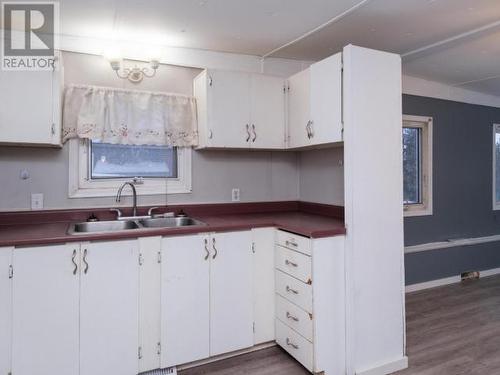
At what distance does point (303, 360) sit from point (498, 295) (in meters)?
2.68

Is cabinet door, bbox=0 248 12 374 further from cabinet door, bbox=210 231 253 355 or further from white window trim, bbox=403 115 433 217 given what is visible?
white window trim, bbox=403 115 433 217

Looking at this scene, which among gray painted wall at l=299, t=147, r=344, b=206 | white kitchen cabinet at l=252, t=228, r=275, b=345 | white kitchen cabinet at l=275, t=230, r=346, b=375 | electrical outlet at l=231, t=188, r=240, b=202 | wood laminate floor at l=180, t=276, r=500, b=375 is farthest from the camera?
electrical outlet at l=231, t=188, r=240, b=202

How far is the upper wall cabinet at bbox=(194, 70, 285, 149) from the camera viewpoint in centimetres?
273

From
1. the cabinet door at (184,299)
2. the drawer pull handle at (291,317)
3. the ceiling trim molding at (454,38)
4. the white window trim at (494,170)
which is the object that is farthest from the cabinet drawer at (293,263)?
the white window trim at (494,170)

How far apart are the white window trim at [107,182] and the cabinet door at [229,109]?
15.4 inches

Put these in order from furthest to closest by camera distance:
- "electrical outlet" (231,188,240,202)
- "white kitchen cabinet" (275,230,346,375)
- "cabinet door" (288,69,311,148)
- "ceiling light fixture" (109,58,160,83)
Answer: "electrical outlet" (231,188,240,202) < "ceiling light fixture" (109,58,160,83) < "cabinet door" (288,69,311,148) < "white kitchen cabinet" (275,230,346,375)

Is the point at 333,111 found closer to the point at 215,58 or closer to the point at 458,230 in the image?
the point at 215,58

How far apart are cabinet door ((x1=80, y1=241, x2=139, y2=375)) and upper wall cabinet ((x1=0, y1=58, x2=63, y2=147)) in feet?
2.75

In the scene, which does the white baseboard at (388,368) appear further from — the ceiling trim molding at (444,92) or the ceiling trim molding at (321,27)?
the ceiling trim molding at (444,92)

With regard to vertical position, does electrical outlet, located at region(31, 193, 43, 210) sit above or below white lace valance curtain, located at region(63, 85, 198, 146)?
below

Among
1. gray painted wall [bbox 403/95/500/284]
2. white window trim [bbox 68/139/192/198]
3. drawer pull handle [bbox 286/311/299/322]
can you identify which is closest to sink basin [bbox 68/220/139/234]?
white window trim [bbox 68/139/192/198]

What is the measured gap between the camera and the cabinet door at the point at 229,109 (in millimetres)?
2727

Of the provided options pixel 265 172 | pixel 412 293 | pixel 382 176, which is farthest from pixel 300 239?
pixel 412 293

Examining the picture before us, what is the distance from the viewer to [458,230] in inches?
165
